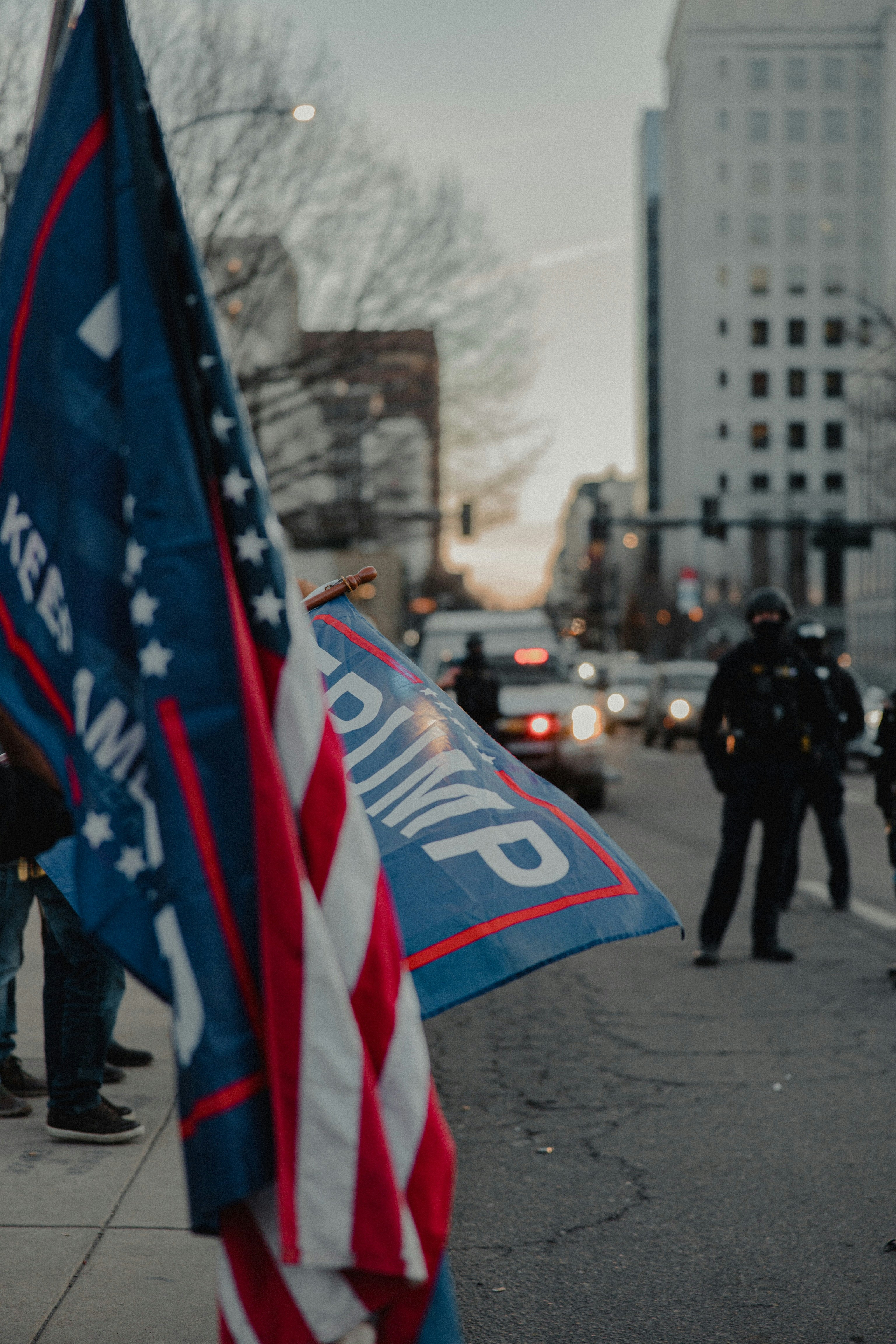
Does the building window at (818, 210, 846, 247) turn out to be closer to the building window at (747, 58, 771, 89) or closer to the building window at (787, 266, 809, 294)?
the building window at (787, 266, 809, 294)

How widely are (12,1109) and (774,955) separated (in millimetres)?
4435

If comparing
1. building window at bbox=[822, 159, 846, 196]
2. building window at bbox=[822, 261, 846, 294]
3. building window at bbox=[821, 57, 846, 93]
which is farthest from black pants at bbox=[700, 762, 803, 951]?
building window at bbox=[821, 57, 846, 93]

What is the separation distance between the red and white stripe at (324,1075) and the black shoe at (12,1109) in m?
3.14

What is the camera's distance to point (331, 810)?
2258 millimetres

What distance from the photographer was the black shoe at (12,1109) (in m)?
5.07

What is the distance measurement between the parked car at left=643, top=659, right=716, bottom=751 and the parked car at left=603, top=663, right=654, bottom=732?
5916 millimetres

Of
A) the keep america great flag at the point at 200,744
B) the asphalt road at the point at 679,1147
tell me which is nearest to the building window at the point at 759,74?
the asphalt road at the point at 679,1147

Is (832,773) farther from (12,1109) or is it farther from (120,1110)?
(12,1109)

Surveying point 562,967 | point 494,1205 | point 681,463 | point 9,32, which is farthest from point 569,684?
point 681,463

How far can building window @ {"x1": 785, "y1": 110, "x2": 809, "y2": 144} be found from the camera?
110688 millimetres

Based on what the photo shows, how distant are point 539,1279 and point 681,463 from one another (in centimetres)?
11162

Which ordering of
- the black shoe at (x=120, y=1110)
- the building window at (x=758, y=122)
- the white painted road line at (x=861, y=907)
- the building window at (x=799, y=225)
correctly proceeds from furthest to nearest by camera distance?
the building window at (x=799, y=225), the building window at (x=758, y=122), the white painted road line at (x=861, y=907), the black shoe at (x=120, y=1110)

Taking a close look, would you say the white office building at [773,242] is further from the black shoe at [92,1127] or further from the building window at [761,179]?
the black shoe at [92,1127]

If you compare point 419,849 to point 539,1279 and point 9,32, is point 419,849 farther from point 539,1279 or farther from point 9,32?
point 9,32
